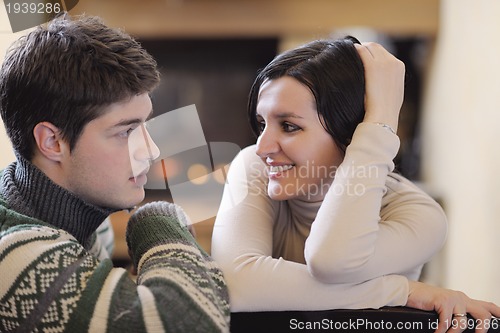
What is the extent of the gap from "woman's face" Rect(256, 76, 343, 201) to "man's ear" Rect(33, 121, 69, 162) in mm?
332

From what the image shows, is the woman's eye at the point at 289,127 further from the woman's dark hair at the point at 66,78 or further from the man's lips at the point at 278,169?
the woman's dark hair at the point at 66,78

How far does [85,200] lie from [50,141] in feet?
0.39

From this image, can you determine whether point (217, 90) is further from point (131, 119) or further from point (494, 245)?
point (131, 119)

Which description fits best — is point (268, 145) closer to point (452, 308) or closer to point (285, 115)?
point (285, 115)

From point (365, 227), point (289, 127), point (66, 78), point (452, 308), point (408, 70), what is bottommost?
point (408, 70)

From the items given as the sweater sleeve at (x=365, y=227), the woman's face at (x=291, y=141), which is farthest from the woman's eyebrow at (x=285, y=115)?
the sweater sleeve at (x=365, y=227)


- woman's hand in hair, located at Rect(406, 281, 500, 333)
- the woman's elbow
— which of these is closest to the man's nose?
the woman's elbow

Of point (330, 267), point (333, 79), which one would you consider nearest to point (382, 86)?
point (333, 79)

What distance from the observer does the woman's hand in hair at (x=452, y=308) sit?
0.92 meters

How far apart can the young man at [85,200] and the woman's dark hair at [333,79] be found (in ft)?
0.83

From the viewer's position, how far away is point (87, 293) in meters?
0.85

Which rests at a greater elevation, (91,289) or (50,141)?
(50,141)

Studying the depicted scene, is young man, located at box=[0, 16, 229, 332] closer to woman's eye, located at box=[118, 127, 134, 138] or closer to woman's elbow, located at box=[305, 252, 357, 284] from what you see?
woman's eye, located at box=[118, 127, 134, 138]

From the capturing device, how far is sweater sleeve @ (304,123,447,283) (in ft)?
3.07
